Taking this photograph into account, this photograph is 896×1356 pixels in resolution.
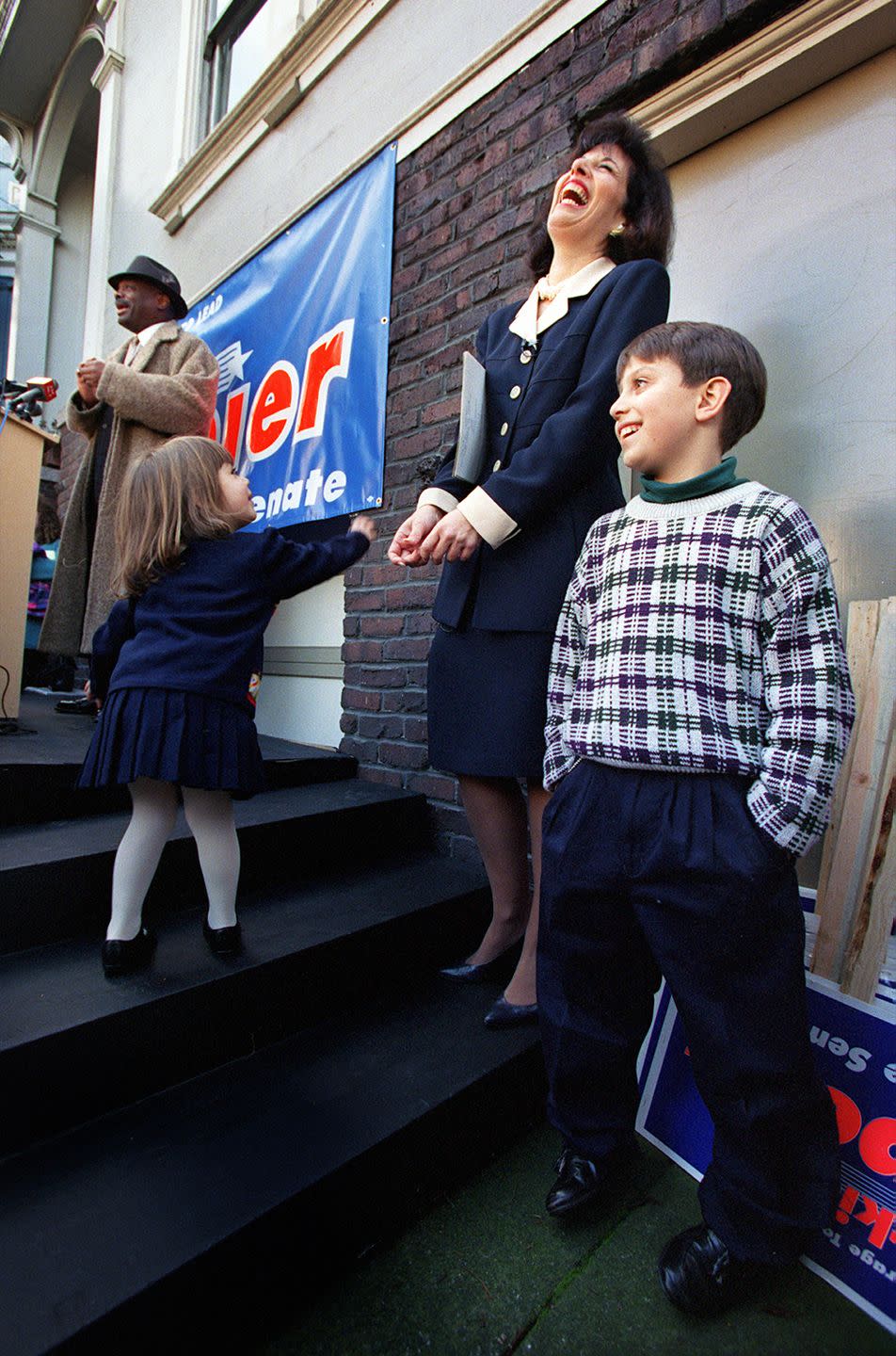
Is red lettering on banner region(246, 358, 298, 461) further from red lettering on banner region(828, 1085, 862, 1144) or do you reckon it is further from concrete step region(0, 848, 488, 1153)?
red lettering on banner region(828, 1085, 862, 1144)

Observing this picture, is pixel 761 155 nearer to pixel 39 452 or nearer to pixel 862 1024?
pixel 862 1024

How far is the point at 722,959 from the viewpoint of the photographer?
3.61 feet

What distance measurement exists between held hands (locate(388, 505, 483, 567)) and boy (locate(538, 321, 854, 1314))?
0.24 meters

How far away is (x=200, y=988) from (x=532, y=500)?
1.11 m

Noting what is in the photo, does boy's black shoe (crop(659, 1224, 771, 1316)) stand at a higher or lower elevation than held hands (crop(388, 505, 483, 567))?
lower

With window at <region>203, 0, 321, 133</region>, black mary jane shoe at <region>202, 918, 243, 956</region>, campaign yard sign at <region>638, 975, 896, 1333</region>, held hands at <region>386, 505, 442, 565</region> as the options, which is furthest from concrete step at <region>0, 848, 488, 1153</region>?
window at <region>203, 0, 321, 133</region>

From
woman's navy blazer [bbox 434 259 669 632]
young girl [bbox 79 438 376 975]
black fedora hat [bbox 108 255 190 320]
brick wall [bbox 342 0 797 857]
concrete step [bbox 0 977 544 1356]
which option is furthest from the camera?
black fedora hat [bbox 108 255 190 320]

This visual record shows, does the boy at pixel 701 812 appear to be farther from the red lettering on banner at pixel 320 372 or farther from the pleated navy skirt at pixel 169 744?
the red lettering on banner at pixel 320 372

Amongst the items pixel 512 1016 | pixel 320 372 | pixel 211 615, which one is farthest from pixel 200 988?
pixel 320 372

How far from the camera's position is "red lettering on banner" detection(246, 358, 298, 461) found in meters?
3.30

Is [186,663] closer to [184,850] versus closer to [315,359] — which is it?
[184,850]

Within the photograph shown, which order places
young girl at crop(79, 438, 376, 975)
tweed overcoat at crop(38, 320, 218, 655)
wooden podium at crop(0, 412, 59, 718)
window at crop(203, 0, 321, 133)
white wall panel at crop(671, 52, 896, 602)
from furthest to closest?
window at crop(203, 0, 321, 133) < tweed overcoat at crop(38, 320, 218, 655) < wooden podium at crop(0, 412, 59, 718) < white wall panel at crop(671, 52, 896, 602) < young girl at crop(79, 438, 376, 975)

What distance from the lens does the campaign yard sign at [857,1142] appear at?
1131 millimetres

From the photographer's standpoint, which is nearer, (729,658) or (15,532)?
(729,658)
